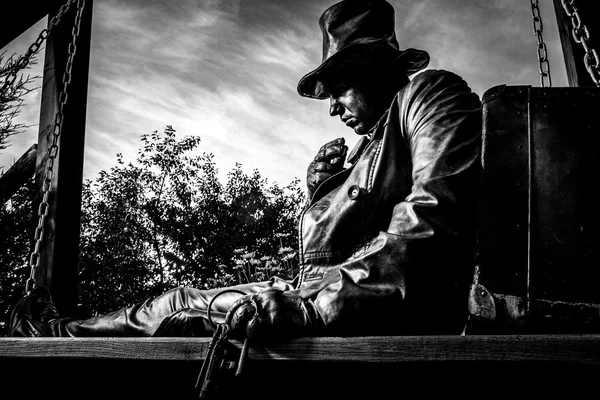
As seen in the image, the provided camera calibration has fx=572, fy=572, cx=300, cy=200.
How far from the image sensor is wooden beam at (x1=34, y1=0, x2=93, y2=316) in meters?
3.61

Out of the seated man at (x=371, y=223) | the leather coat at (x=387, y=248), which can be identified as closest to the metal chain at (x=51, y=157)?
the seated man at (x=371, y=223)

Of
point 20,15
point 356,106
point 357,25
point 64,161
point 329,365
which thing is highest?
point 20,15

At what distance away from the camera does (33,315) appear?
2.75 m

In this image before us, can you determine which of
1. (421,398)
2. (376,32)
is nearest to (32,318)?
(421,398)

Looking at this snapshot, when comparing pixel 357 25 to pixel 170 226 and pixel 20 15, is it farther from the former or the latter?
pixel 170 226

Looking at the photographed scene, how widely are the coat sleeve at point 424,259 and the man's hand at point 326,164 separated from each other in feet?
2.72

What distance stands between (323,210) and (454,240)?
0.71 metres

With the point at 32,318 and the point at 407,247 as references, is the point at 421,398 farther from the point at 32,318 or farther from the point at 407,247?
the point at 32,318

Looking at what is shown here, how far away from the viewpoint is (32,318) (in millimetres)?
2637

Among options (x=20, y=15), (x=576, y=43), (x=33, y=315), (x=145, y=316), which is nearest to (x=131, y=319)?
(x=145, y=316)

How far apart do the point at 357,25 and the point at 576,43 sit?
1194 mm

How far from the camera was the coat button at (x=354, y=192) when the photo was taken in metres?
2.36

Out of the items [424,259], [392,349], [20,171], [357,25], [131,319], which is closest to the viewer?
[392,349]

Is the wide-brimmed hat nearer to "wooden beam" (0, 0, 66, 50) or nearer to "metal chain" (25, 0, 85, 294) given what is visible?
"metal chain" (25, 0, 85, 294)
